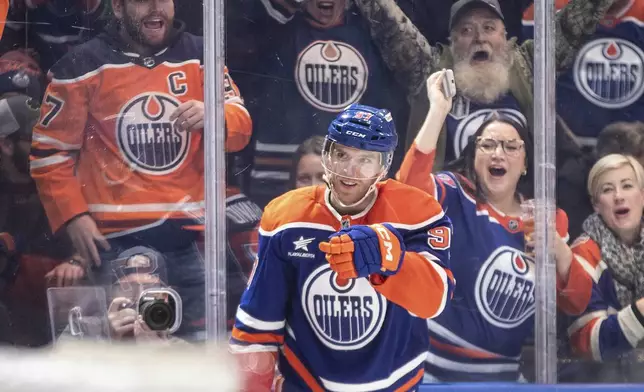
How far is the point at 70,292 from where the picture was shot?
3.13 m

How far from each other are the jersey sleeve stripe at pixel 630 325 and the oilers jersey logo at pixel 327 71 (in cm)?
127

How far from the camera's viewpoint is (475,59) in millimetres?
3168

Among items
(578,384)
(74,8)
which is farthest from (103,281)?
(578,384)

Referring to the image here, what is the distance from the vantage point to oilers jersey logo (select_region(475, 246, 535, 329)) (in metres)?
3.19

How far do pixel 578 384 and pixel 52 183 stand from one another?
6.58 feet

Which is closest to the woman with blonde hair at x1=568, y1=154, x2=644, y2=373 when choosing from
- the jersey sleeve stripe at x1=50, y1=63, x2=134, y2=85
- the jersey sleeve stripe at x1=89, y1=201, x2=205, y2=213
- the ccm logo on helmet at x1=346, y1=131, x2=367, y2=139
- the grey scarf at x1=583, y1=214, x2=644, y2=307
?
the grey scarf at x1=583, y1=214, x2=644, y2=307

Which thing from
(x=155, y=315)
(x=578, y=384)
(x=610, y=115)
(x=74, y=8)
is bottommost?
(x=578, y=384)

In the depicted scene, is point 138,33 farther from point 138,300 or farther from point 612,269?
point 612,269

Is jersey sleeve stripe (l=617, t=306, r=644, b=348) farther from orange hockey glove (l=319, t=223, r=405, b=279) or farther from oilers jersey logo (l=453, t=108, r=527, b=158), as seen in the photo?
orange hockey glove (l=319, t=223, r=405, b=279)

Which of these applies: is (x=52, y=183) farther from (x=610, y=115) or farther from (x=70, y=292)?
(x=610, y=115)

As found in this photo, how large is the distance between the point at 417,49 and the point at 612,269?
1.07 meters

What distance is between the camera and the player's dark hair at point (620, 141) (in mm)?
3225

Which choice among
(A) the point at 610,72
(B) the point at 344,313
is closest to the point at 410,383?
(B) the point at 344,313

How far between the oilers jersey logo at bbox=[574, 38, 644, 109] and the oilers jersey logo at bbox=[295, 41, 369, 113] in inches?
31.3
